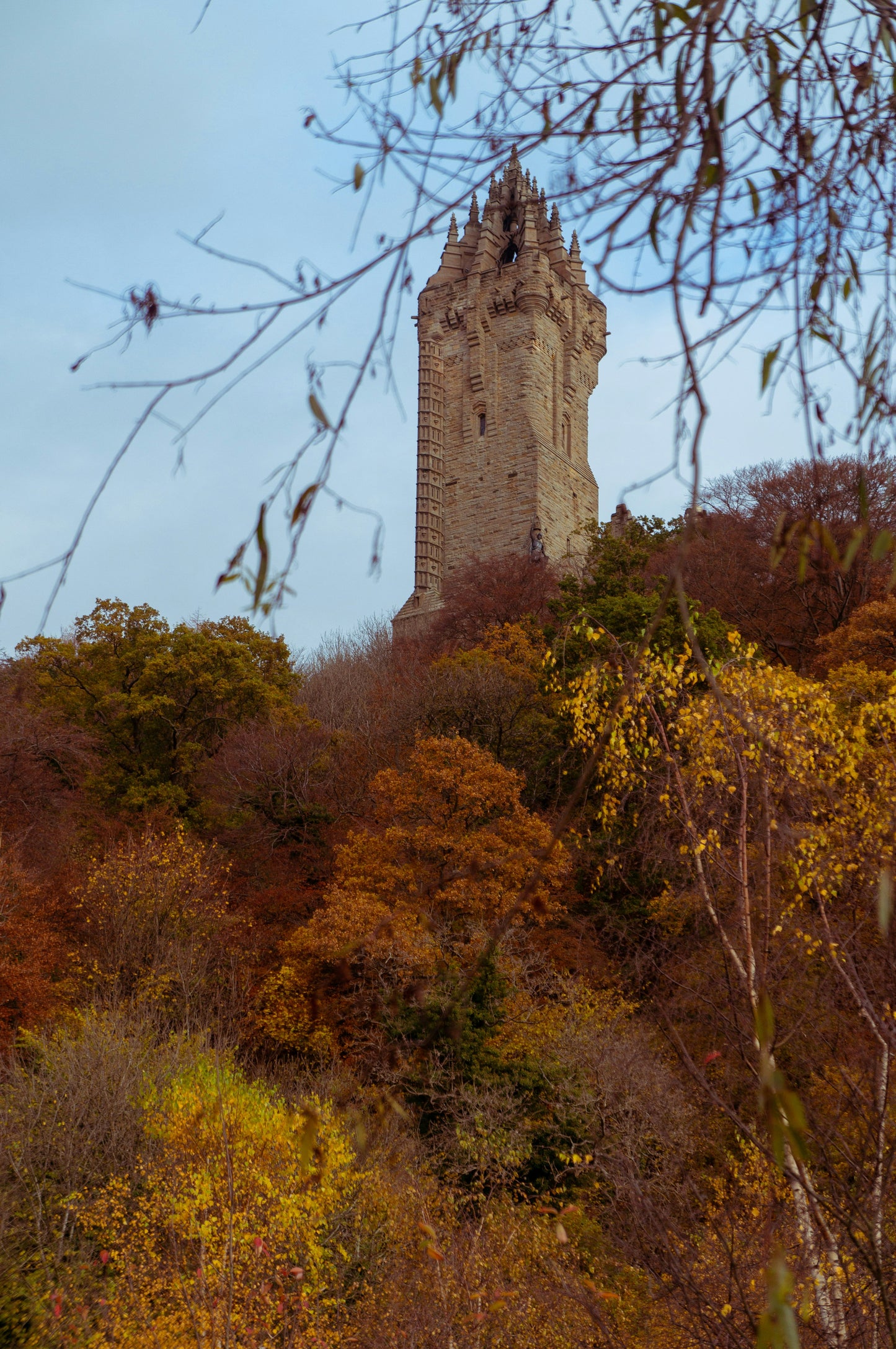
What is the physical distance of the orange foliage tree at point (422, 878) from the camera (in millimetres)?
13773

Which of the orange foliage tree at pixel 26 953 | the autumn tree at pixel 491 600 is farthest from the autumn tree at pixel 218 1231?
the autumn tree at pixel 491 600

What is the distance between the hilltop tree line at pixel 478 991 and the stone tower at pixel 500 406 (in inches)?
532

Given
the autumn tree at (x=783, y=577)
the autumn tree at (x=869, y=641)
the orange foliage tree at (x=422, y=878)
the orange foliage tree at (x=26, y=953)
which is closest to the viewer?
the orange foliage tree at (x=26, y=953)

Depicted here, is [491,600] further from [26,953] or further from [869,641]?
[26,953]

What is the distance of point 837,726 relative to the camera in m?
9.27

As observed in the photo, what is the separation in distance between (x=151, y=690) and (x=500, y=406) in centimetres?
1871

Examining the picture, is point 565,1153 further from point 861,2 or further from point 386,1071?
point 861,2

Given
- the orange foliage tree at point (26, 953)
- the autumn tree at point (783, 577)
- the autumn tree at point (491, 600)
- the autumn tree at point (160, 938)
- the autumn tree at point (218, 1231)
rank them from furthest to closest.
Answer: the autumn tree at point (491, 600) < the autumn tree at point (783, 577) < the autumn tree at point (160, 938) < the orange foliage tree at point (26, 953) < the autumn tree at point (218, 1231)

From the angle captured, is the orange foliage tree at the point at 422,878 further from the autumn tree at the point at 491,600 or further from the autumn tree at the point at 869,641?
the autumn tree at the point at 491,600

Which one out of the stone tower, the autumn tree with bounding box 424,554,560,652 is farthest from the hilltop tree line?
the stone tower

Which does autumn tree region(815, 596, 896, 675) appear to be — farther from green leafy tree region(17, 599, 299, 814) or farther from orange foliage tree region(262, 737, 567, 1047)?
green leafy tree region(17, 599, 299, 814)

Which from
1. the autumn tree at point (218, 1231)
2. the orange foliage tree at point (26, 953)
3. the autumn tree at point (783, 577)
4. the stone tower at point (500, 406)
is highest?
the stone tower at point (500, 406)

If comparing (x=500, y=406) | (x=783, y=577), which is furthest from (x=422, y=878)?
(x=500, y=406)

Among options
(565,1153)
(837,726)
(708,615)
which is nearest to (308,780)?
(708,615)
